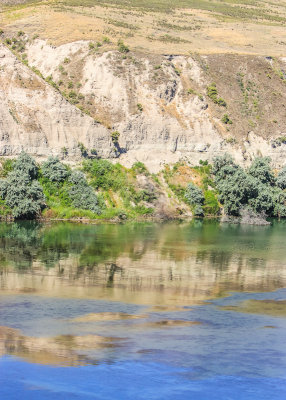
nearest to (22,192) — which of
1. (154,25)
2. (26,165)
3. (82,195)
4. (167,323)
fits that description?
(26,165)

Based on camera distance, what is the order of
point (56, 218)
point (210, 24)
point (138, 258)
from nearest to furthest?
1. point (138, 258)
2. point (56, 218)
3. point (210, 24)

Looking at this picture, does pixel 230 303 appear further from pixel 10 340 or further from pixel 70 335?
pixel 10 340

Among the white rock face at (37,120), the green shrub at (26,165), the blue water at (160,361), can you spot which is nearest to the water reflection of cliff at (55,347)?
the blue water at (160,361)

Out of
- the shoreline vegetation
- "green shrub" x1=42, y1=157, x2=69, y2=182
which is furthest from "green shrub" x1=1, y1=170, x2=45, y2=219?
"green shrub" x1=42, y1=157, x2=69, y2=182

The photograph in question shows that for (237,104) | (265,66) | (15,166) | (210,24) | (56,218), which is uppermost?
(210,24)

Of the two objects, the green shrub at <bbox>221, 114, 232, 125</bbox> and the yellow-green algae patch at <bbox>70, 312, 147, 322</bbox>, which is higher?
the green shrub at <bbox>221, 114, 232, 125</bbox>

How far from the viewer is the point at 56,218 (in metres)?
53.2

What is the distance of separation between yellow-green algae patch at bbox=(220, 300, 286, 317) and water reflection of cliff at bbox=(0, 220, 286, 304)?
6.53 feet

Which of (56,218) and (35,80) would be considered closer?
(56,218)

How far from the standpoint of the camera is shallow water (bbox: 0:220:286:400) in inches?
690

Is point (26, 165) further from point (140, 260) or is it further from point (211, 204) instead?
point (140, 260)

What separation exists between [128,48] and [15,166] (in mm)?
26194

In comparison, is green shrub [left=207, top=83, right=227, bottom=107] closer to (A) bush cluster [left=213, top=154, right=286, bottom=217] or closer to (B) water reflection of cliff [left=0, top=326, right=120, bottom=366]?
(A) bush cluster [left=213, top=154, right=286, bottom=217]

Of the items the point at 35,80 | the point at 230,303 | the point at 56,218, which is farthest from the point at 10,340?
the point at 35,80
